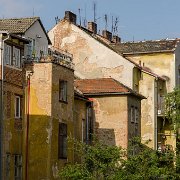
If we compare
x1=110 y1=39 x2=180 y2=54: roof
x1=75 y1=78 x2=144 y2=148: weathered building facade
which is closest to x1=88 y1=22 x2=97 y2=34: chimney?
x1=110 y1=39 x2=180 y2=54: roof

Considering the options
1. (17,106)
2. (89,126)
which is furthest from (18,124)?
(89,126)

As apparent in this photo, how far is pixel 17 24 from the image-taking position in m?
43.7

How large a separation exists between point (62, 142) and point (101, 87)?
9710mm

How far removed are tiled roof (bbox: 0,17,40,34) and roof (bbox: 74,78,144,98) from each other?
25.5 feet

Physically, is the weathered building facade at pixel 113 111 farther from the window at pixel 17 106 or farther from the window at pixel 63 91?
the window at pixel 17 106

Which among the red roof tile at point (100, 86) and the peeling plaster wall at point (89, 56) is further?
the peeling plaster wall at point (89, 56)

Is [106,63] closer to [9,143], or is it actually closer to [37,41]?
[37,41]

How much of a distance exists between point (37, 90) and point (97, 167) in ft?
22.1

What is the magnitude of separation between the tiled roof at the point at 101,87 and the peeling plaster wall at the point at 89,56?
5562 mm

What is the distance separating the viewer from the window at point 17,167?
3869 cm

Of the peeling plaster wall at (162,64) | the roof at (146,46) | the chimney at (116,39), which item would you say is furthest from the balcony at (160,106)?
the chimney at (116,39)

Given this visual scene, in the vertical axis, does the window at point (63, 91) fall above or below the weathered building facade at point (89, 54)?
below

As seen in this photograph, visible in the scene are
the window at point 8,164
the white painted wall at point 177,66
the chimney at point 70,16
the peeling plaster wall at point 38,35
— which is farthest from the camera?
the white painted wall at point 177,66

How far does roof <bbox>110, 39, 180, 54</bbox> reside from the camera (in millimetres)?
61312
